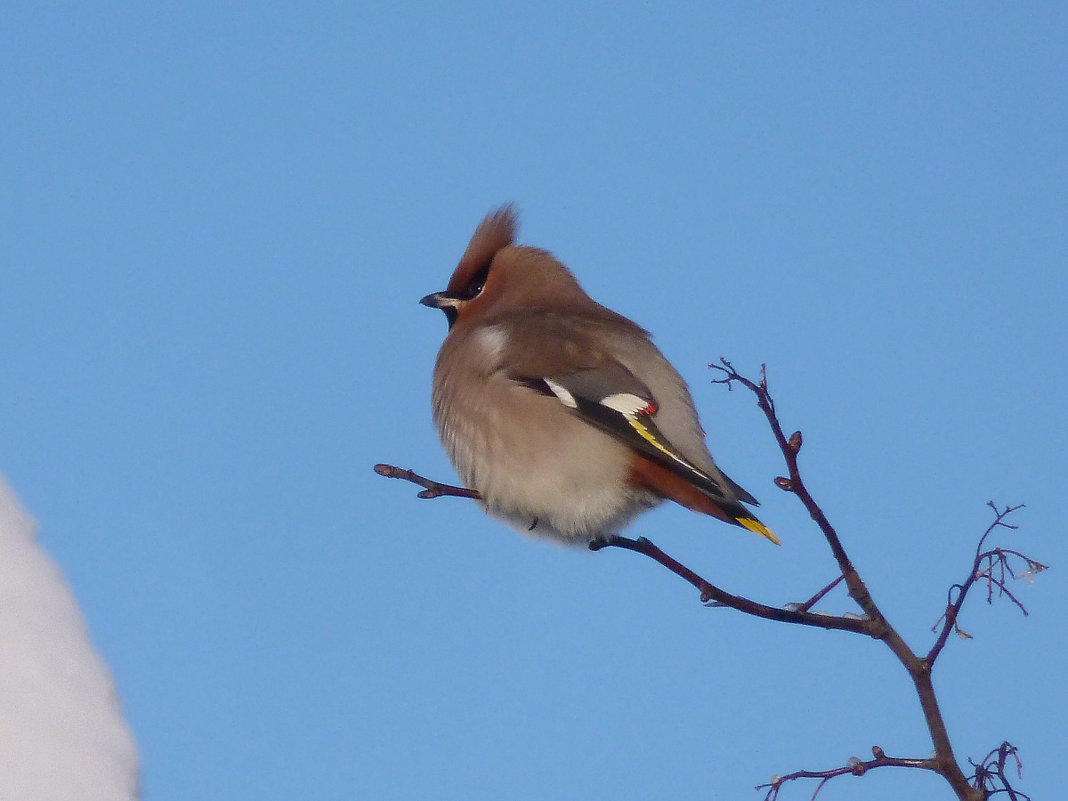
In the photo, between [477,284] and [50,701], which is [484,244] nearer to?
[477,284]

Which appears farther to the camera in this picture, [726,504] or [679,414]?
[679,414]

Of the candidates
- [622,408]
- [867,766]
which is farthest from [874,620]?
[622,408]

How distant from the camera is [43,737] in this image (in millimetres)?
932

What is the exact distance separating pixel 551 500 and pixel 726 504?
0.64 metres

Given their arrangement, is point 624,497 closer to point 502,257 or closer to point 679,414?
point 679,414

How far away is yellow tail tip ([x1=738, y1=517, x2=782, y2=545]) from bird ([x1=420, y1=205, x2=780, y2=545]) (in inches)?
1.9

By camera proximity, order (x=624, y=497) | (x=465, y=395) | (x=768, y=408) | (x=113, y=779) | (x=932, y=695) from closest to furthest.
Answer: (x=113, y=779) < (x=932, y=695) < (x=768, y=408) < (x=624, y=497) < (x=465, y=395)

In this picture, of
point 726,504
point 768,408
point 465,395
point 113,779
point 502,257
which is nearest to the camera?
point 113,779

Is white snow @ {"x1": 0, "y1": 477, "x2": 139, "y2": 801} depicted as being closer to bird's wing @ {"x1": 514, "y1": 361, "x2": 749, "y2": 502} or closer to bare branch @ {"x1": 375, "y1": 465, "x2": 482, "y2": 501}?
bare branch @ {"x1": 375, "y1": 465, "x2": 482, "y2": 501}

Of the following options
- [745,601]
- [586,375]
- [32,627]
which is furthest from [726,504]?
[32,627]

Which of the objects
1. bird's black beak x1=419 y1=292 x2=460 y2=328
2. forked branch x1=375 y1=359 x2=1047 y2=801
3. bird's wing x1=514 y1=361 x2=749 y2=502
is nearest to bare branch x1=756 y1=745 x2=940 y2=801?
forked branch x1=375 y1=359 x2=1047 y2=801

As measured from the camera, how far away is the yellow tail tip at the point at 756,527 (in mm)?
2883

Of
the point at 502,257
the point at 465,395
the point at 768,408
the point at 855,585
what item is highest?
the point at 502,257

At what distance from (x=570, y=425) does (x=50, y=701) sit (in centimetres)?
258
